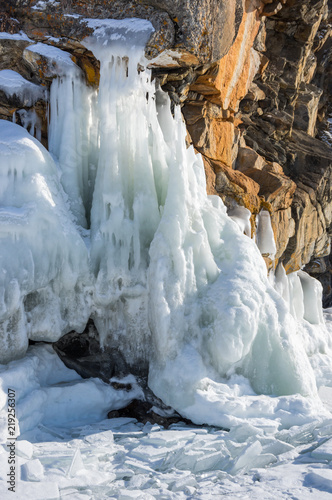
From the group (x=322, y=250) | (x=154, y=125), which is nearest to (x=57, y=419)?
(x=154, y=125)

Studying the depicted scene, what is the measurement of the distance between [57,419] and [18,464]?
5.70 ft

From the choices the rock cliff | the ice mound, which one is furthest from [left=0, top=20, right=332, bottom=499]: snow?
the rock cliff

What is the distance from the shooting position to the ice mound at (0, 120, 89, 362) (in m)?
7.04

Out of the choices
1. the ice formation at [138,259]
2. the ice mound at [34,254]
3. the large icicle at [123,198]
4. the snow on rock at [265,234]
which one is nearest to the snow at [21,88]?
the ice formation at [138,259]

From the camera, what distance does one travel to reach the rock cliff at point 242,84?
7.64m

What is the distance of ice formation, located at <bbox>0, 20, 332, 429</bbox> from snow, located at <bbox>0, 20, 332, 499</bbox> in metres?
0.02

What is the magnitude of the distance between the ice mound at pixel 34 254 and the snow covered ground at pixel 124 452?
20.1 inches

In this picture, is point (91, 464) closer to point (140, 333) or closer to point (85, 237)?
point (140, 333)

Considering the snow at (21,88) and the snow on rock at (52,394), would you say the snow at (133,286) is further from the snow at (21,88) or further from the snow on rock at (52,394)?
the snow at (21,88)

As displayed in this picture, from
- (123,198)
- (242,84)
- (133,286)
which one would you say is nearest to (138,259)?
(133,286)

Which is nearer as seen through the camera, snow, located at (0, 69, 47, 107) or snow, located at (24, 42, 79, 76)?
snow, located at (24, 42, 79, 76)

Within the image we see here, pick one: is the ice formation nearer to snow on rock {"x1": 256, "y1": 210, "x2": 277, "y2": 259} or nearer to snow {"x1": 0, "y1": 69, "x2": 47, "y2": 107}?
snow {"x1": 0, "y1": 69, "x2": 47, "y2": 107}

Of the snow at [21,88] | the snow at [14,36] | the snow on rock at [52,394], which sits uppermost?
the snow at [14,36]

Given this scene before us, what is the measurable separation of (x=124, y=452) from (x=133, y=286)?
247cm
